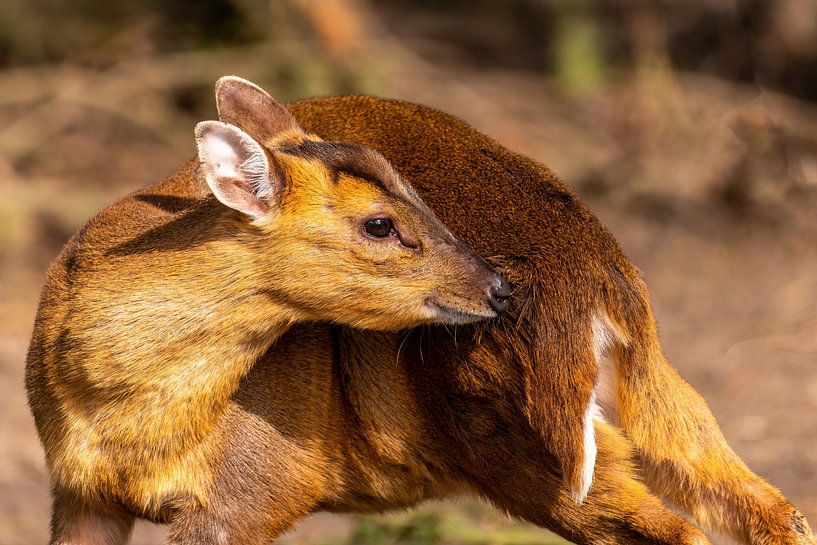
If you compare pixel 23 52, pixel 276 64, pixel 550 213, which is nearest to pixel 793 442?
pixel 550 213

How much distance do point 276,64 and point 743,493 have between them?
336 inches

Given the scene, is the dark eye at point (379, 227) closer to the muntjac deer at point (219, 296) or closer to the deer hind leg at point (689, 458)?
the muntjac deer at point (219, 296)

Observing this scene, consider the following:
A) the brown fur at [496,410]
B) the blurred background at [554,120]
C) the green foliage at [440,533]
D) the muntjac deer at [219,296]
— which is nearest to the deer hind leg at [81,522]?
the brown fur at [496,410]

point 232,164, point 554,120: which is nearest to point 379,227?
point 232,164

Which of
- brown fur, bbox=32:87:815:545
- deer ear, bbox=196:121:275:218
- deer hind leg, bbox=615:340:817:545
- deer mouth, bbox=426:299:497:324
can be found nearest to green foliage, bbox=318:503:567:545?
brown fur, bbox=32:87:815:545

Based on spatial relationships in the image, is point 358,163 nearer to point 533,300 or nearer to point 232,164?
point 232,164

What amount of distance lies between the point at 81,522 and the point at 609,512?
1941 millimetres

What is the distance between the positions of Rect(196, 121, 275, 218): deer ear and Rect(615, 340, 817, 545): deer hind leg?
1385 mm

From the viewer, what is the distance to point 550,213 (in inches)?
177

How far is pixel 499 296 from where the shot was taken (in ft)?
14.2

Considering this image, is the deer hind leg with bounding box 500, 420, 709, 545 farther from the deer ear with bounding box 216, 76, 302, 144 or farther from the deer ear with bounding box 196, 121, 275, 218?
the deer ear with bounding box 216, 76, 302, 144

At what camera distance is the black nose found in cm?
431

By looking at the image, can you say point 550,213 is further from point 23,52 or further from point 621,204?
point 23,52

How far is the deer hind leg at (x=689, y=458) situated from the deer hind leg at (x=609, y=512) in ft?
0.57
